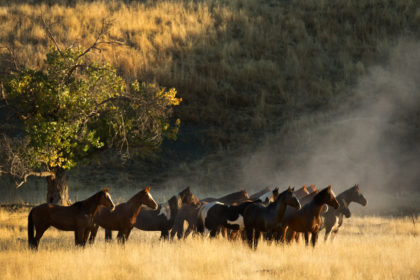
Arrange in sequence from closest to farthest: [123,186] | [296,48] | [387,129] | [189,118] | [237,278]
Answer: [237,278]
[123,186]
[387,129]
[189,118]
[296,48]

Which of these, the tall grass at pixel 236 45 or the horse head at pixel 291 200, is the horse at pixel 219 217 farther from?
the tall grass at pixel 236 45

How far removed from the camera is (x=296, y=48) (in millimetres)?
41781

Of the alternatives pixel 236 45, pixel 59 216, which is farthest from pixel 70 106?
pixel 236 45

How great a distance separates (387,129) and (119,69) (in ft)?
52.7

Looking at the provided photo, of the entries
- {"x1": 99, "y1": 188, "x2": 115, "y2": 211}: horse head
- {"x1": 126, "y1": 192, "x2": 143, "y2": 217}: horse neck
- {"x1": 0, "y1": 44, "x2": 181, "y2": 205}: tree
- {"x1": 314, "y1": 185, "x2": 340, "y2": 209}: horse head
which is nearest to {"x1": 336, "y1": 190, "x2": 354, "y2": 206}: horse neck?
{"x1": 314, "y1": 185, "x2": 340, "y2": 209}: horse head

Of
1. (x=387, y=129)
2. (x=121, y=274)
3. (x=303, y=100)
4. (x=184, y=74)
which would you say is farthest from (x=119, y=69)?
(x=121, y=274)

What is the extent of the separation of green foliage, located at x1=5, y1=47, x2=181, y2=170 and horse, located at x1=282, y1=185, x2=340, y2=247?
7.38m

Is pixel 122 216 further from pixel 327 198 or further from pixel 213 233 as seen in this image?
pixel 327 198

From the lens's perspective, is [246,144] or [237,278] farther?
[246,144]

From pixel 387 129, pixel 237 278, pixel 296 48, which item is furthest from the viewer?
pixel 296 48

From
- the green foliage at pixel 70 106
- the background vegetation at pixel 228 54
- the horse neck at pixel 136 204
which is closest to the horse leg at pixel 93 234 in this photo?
the horse neck at pixel 136 204

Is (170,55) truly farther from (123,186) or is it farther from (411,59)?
(411,59)

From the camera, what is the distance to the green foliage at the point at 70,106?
59.9 ft

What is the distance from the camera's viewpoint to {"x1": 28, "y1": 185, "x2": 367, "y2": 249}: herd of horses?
12180mm
